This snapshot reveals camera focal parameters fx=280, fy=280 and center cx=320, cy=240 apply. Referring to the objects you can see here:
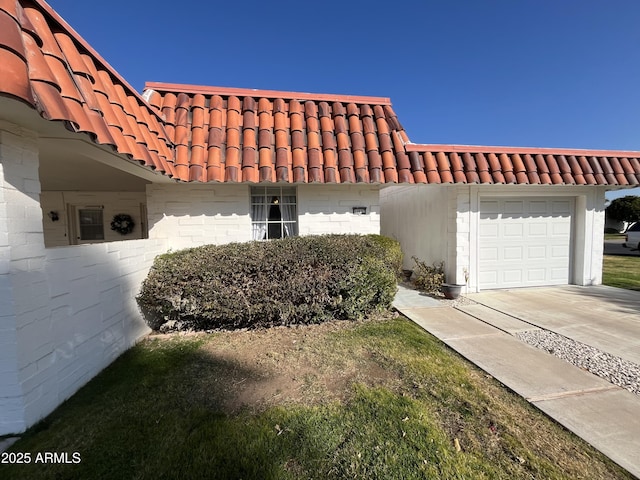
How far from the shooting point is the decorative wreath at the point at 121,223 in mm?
8680

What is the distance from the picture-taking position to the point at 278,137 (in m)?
5.92

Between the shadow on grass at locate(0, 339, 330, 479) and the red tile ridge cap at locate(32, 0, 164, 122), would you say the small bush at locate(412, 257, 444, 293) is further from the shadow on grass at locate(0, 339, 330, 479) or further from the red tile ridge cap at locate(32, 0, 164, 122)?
the red tile ridge cap at locate(32, 0, 164, 122)

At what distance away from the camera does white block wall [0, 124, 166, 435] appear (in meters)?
2.43

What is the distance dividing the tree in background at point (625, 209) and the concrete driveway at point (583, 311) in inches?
1590

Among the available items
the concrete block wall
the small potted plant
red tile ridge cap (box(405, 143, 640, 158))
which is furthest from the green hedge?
the concrete block wall

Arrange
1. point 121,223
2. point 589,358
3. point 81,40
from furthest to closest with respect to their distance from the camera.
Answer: point 121,223, point 589,358, point 81,40

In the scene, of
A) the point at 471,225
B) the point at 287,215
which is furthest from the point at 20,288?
the point at 471,225

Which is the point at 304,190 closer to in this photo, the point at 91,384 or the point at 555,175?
the point at 91,384

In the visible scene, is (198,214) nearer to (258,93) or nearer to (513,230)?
(258,93)

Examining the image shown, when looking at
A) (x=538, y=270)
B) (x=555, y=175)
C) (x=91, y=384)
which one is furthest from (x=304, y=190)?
(x=538, y=270)

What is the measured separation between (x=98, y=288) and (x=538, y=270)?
970 centimetres

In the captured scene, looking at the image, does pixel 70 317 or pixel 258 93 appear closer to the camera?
pixel 70 317

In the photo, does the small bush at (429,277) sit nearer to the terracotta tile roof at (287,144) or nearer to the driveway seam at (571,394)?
the terracotta tile roof at (287,144)

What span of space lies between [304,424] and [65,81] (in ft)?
12.7
